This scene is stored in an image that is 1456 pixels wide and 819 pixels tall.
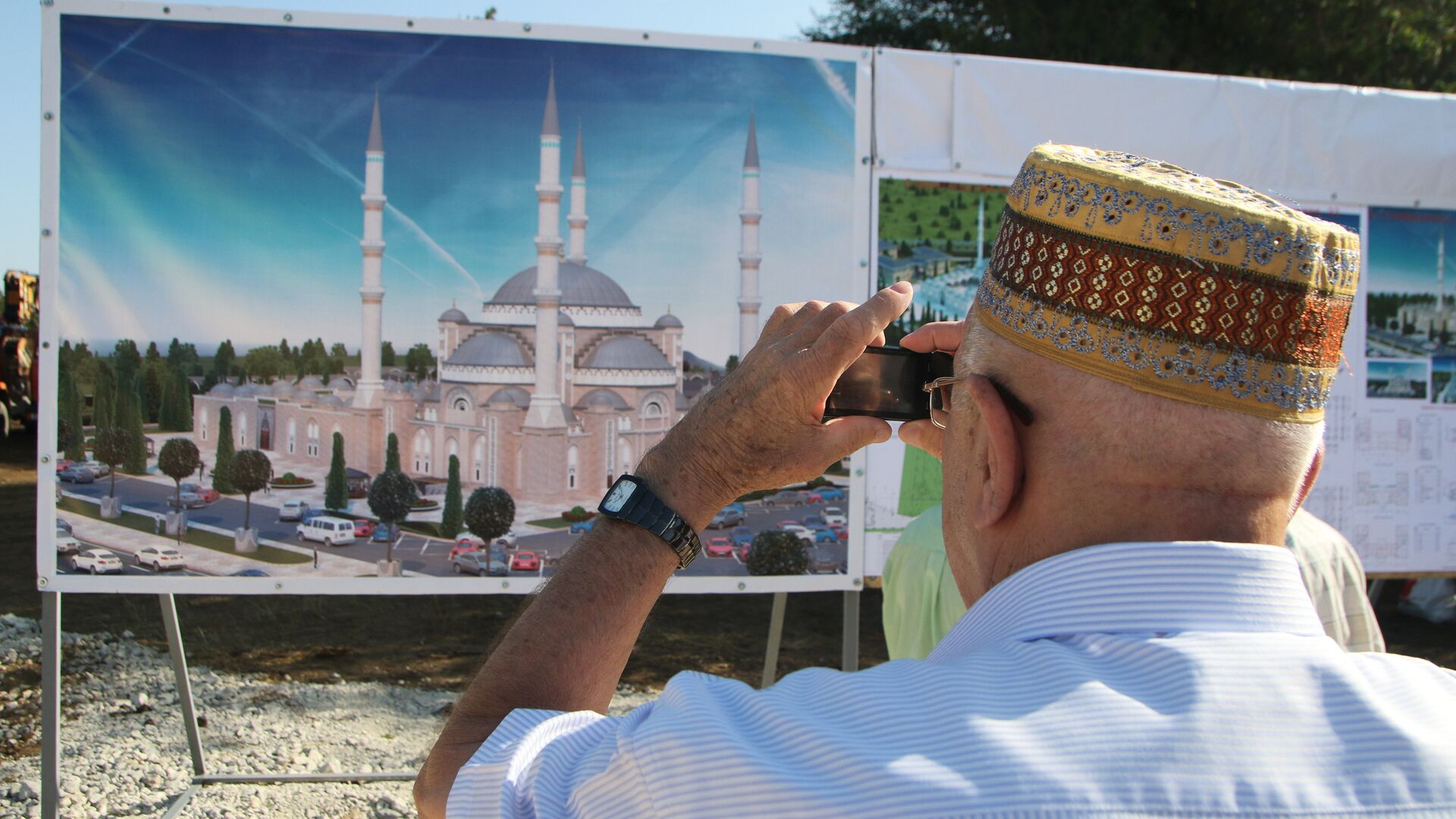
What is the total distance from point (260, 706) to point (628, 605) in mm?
5196

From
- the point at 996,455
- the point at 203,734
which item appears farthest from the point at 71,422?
the point at 996,455

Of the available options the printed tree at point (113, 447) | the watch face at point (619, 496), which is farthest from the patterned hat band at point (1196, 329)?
the printed tree at point (113, 447)

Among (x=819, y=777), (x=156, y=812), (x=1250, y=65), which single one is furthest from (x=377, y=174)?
(x=1250, y=65)

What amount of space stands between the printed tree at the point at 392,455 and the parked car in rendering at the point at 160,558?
26.9 inches

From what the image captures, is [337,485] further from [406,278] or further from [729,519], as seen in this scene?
[729,519]

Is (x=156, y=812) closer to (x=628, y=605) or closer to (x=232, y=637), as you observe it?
(x=232, y=637)

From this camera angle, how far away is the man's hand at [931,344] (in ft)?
4.59

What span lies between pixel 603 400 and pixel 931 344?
2477 mm

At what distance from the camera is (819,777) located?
0.80m

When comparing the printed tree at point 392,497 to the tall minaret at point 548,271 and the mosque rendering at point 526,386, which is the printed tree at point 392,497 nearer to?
the mosque rendering at point 526,386

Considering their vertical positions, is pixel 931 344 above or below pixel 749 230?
below


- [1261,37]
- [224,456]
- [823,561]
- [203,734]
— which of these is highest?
[1261,37]

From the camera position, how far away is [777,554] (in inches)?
147

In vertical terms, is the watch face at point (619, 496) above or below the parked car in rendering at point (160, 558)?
above
